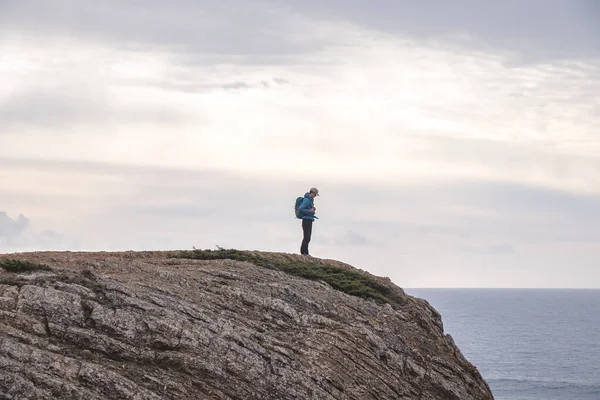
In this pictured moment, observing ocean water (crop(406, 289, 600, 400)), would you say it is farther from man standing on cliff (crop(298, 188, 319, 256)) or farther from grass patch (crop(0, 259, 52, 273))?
grass patch (crop(0, 259, 52, 273))

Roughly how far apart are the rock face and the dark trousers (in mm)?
5634

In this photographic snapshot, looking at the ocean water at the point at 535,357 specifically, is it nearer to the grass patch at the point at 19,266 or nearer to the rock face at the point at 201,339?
the rock face at the point at 201,339

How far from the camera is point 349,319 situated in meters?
29.0

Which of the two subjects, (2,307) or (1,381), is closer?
(1,381)

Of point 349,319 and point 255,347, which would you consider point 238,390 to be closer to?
point 255,347

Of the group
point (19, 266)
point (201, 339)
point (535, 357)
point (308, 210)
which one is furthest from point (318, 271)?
point (535, 357)

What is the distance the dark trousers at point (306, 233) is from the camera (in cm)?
3709

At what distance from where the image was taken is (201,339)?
23484 millimetres

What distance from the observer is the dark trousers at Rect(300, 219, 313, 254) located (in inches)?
1460

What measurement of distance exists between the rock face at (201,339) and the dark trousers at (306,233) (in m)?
5.63

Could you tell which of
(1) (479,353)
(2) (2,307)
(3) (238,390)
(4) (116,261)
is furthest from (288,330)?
(1) (479,353)

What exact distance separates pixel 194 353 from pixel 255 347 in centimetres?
205

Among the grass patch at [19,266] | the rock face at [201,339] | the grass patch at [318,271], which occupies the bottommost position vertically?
the rock face at [201,339]

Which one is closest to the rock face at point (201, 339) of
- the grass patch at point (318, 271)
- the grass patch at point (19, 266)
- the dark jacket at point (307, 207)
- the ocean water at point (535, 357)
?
Result: the grass patch at point (19, 266)
